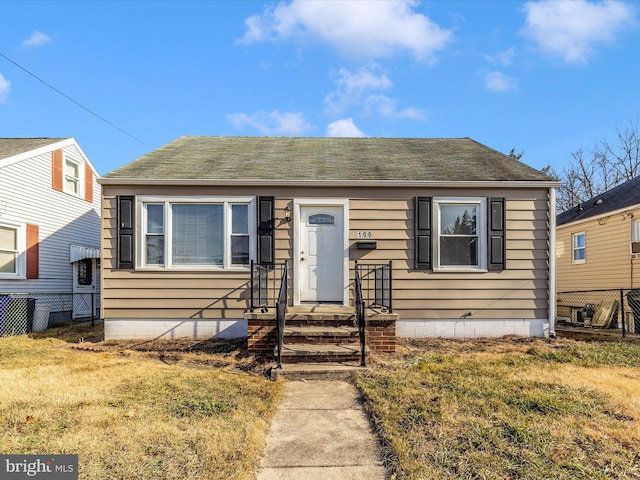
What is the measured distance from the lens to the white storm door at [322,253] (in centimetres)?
732

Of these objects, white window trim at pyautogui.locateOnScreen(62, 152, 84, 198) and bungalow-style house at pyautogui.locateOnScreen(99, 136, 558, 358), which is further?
white window trim at pyautogui.locateOnScreen(62, 152, 84, 198)

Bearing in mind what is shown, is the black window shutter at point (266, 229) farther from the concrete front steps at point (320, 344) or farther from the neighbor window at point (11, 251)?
the neighbor window at point (11, 251)

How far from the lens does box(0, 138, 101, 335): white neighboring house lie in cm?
971

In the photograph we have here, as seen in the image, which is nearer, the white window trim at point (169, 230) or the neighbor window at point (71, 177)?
the white window trim at point (169, 230)

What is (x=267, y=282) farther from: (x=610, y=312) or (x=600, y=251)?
(x=600, y=251)

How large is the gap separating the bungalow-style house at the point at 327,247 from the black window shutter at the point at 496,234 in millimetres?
19

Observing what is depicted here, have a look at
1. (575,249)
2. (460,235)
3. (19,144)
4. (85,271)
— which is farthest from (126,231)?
(575,249)

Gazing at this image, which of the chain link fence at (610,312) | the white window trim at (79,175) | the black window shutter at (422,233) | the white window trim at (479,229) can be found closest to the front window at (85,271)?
the white window trim at (79,175)

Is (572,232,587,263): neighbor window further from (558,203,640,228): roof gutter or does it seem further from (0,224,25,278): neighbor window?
(0,224,25,278): neighbor window

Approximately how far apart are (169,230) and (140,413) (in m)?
4.25

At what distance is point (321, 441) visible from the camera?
311cm

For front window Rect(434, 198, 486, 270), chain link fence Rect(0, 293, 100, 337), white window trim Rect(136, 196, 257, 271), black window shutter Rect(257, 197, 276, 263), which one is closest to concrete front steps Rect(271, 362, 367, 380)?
black window shutter Rect(257, 197, 276, 263)

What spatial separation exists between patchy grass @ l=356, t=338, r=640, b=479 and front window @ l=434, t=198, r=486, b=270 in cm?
193

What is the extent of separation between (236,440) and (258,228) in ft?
15.1
